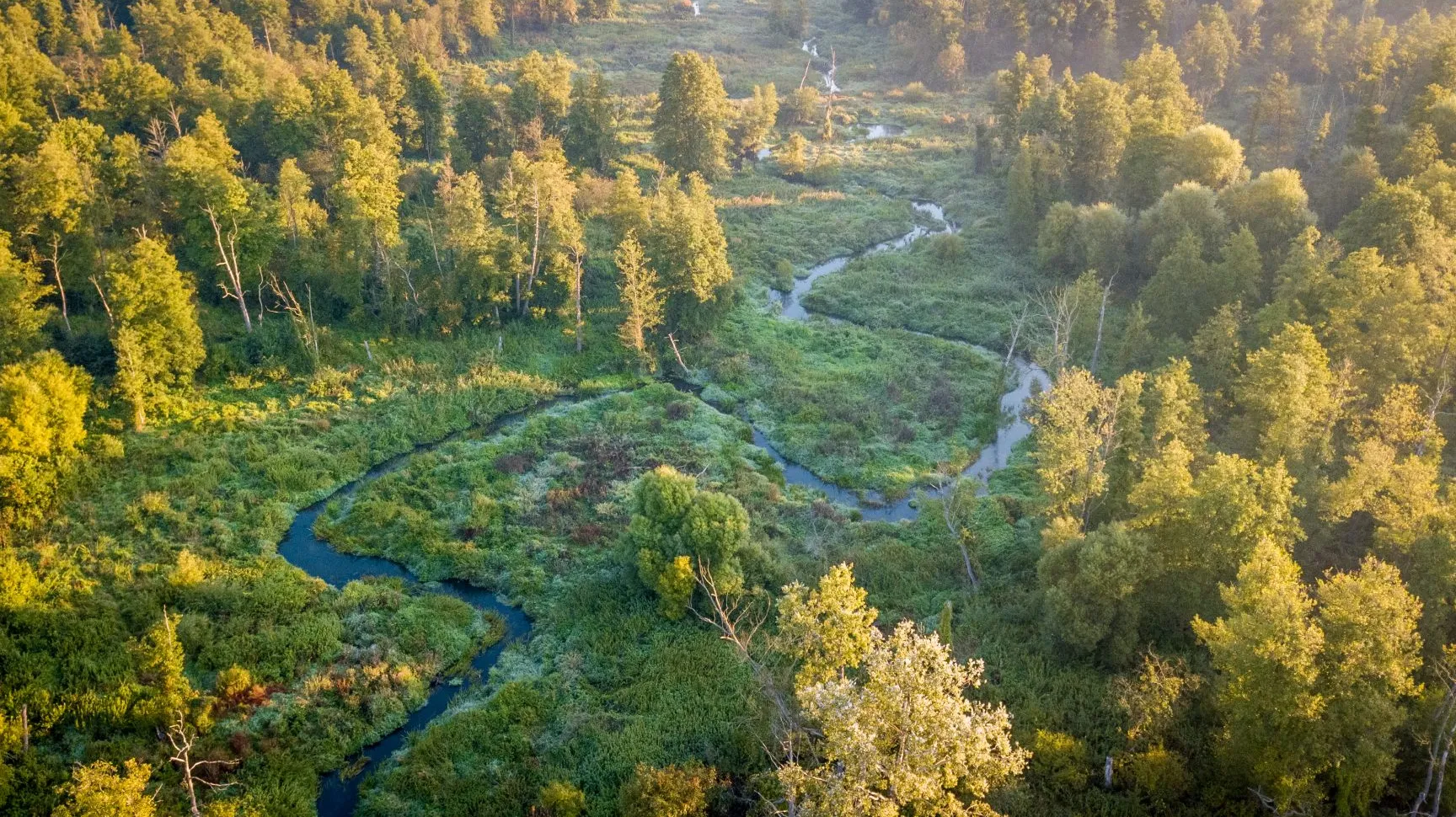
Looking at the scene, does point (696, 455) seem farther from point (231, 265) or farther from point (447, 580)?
point (231, 265)

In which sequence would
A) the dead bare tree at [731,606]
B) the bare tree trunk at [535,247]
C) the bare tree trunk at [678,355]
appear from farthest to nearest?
1. the bare tree trunk at [678,355]
2. the bare tree trunk at [535,247]
3. the dead bare tree at [731,606]

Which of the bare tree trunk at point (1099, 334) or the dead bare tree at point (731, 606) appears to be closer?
the dead bare tree at point (731, 606)

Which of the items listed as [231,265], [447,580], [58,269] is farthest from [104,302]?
[447,580]

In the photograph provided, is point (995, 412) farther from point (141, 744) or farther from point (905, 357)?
point (141, 744)

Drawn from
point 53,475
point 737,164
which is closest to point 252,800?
point 53,475

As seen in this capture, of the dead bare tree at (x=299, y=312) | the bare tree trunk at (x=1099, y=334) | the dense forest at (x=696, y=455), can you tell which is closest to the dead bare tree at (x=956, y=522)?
the dense forest at (x=696, y=455)

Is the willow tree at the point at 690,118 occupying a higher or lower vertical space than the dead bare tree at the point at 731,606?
higher

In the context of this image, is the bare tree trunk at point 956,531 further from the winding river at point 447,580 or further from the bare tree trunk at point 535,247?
the bare tree trunk at point 535,247

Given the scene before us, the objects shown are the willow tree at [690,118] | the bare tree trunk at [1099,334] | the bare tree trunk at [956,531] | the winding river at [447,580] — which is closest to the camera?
the winding river at [447,580]

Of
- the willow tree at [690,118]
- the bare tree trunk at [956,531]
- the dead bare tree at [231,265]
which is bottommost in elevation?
the bare tree trunk at [956,531]
